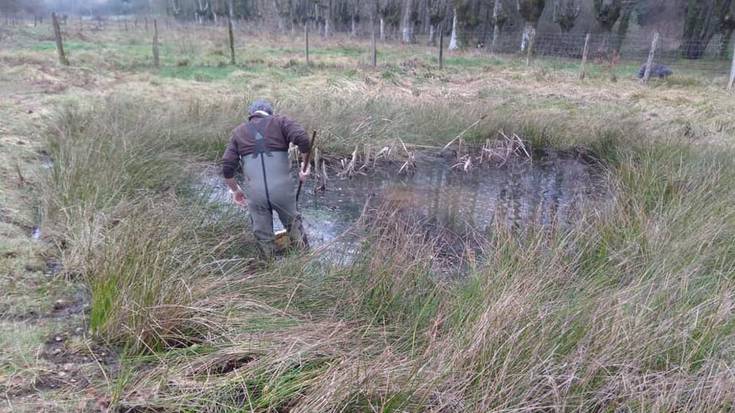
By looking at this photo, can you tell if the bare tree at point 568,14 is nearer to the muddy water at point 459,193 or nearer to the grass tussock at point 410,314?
A: the muddy water at point 459,193

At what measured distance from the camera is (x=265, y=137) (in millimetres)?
4461

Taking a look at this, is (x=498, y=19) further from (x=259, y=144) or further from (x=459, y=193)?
(x=259, y=144)

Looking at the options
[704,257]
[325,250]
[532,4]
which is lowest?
[325,250]

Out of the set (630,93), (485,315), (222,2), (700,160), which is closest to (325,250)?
(485,315)

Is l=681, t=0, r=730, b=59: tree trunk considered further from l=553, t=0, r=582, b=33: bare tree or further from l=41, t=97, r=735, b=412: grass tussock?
l=41, t=97, r=735, b=412: grass tussock

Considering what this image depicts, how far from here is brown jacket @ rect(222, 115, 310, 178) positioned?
14.7 feet

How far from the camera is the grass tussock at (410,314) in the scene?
7.63ft

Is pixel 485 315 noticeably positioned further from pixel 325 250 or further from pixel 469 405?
pixel 325 250

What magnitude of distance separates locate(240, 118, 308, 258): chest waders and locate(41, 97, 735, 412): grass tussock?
9.6 inches

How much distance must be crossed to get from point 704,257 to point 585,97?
9.66 m

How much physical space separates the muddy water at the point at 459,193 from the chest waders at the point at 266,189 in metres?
0.94

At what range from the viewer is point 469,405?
2.23 meters

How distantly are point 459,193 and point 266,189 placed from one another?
3684 millimetres

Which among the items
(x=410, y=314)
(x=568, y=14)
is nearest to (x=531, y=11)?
(x=568, y=14)
